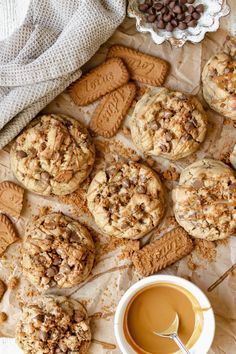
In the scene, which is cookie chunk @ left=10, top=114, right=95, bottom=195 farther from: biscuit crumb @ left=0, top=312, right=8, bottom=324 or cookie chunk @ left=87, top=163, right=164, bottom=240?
biscuit crumb @ left=0, top=312, right=8, bottom=324

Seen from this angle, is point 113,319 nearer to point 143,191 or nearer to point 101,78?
point 143,191

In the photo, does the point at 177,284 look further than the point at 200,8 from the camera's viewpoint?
No

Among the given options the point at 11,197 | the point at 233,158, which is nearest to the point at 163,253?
the point at 233,158

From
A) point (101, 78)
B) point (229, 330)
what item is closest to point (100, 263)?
point (229, 330)

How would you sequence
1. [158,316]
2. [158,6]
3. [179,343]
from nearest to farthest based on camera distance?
[179,343], [158,316], [158,6]

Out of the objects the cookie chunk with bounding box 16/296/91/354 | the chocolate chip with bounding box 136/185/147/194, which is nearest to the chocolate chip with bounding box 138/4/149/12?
the chocolate chip with bounding box 136/185/147/194

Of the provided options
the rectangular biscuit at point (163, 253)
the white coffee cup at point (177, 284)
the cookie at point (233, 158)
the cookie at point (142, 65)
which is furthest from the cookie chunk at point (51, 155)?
the cookie at point (233, 158)

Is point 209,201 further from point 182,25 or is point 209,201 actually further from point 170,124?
point 182,25
